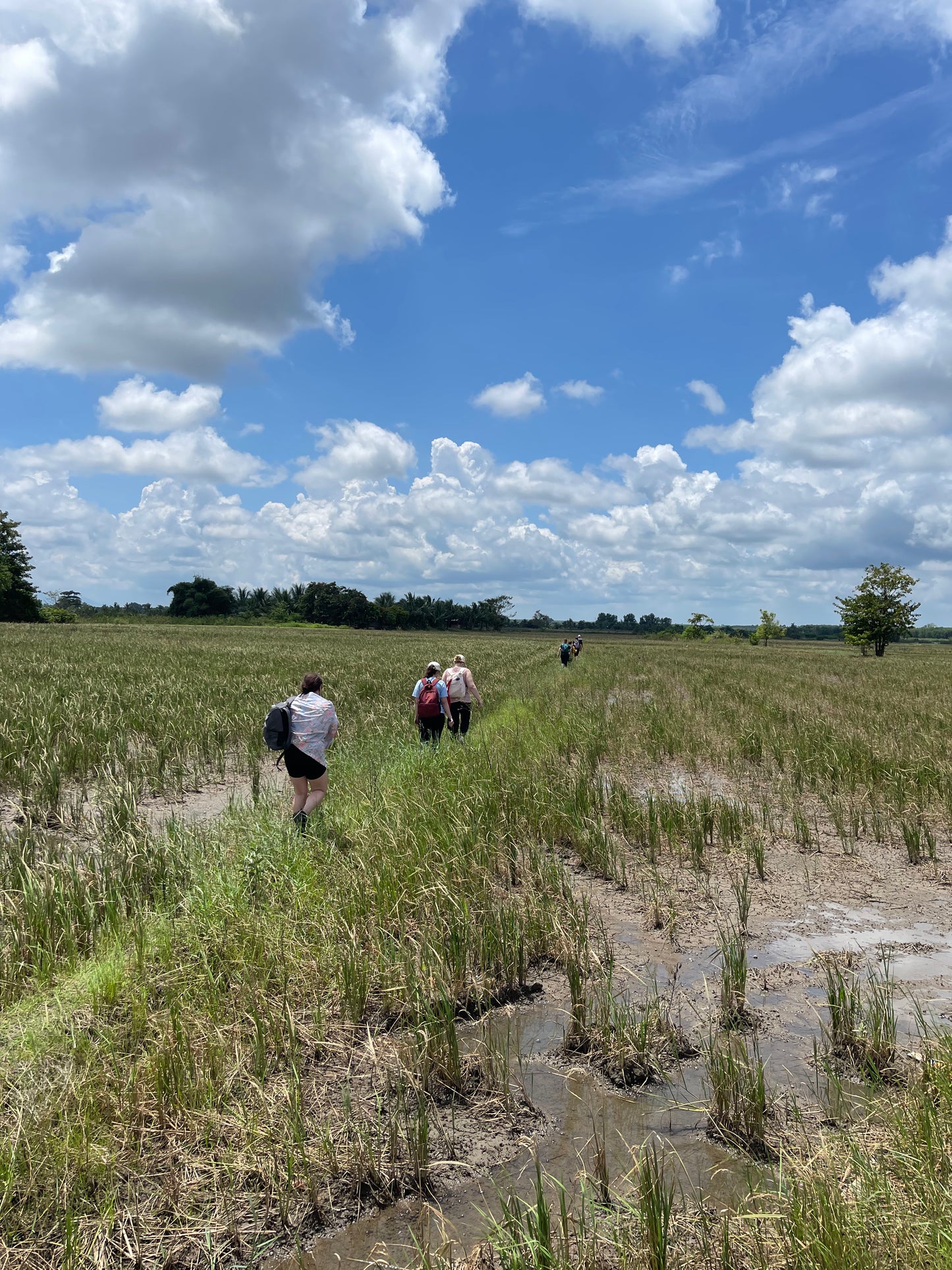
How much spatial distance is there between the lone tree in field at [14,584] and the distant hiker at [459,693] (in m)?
84.7

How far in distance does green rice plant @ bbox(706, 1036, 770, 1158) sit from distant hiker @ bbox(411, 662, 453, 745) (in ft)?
25.9

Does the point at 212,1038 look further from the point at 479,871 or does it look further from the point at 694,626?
the point at 694,626

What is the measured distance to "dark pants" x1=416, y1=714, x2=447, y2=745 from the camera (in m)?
11.1

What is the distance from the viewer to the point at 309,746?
741 cm

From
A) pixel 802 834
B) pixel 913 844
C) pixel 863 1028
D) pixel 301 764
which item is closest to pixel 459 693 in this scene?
pixel 301 764

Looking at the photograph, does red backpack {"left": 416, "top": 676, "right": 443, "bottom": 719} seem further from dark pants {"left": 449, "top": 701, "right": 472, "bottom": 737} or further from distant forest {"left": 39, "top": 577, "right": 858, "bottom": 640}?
distant forest {"left": 39, "top": 577, "right": 858, "bottom": 640}

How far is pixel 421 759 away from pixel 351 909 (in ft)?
15.3

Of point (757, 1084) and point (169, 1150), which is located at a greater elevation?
point (757, 1084)

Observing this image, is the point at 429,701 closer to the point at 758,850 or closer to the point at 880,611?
the point at 758,850

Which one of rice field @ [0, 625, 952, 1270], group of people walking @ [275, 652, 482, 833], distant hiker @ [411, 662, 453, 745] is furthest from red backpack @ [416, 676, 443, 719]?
group of people walking @ [275, 652, 482, 833]

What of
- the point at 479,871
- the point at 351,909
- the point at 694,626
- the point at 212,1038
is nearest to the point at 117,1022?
the point at 212,1038

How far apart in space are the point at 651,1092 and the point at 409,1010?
139cm

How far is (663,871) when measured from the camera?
671 cm

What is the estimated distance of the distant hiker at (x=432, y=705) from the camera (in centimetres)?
1102
